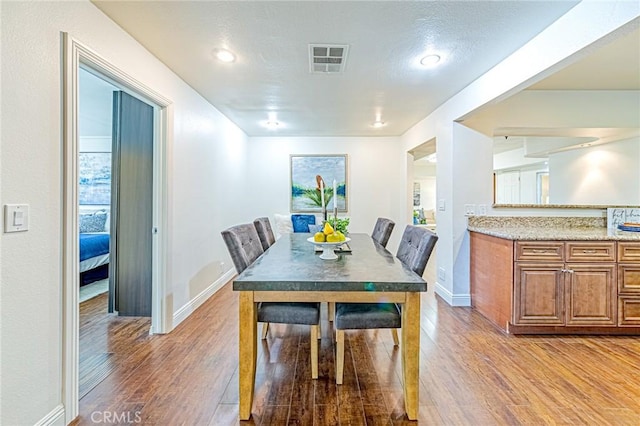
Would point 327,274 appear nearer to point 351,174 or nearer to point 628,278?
point 628,278

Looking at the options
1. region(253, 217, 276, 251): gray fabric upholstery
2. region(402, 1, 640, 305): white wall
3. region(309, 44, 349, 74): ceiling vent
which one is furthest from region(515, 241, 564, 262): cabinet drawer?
region(253, 217, 276, 251): gray fabric upholstery

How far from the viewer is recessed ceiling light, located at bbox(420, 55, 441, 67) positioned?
241 centimetres

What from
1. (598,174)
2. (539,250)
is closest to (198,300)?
(539,250)

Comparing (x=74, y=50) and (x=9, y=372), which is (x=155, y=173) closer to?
(x=74, y=50)

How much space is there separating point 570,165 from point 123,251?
6258 millimetres

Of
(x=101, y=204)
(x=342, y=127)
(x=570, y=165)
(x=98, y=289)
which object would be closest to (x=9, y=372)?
(x=98, y=289)

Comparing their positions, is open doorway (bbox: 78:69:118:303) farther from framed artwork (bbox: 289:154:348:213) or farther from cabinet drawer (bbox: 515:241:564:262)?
cabinet drawer (bbox: 515:241:564:262)

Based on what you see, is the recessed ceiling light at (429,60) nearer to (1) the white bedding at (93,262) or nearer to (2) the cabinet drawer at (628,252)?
(2) the cabinet drawer at (628,252)

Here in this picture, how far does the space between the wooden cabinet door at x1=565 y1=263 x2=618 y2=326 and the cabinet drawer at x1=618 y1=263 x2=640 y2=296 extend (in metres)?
0.05

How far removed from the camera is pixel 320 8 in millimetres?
1802

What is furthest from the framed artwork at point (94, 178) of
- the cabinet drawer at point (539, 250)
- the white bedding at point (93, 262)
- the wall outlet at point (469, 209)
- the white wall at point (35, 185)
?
the cabinet drawer at point (539, 250)

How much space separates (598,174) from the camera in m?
4.34

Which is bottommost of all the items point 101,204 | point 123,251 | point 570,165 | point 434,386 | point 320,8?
point 434,386

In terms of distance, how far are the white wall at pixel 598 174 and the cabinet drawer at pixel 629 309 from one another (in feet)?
6.82
